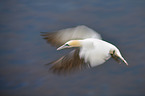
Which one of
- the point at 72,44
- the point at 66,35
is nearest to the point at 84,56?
the point at 72,44

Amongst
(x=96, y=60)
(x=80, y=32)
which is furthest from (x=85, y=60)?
(x=80, y=32)

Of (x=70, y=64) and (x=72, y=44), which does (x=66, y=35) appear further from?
(x=70, y=64)

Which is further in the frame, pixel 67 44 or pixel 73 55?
pixel 67 44

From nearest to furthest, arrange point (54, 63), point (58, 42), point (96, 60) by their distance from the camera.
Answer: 1. point (96, 60)
2. point (54, 63)
3. point (58, 42)

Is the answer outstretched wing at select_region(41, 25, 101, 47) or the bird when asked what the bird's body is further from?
outstretched wing at select_region(41, 25, 101, 47)

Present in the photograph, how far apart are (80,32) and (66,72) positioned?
1.18 feet

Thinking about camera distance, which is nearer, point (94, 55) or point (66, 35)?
point (94, 55)

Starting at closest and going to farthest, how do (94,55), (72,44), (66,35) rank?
(94,55), (72,44), (66,35)

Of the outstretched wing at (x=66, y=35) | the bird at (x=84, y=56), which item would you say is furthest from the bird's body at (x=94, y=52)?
→ the outstretched wing at (x=66, y=35)

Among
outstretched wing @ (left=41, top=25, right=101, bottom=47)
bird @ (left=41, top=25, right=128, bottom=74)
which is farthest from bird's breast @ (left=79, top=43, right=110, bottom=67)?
outstretched wing @ (left=41, top=25, right=101, bottom=47)

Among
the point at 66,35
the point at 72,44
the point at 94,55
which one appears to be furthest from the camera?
the point at 66,35

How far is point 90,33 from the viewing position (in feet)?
5.58

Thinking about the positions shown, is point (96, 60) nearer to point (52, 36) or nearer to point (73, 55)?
point (73, 55)

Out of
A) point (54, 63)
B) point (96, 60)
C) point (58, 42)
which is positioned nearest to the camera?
point (96, 60)
